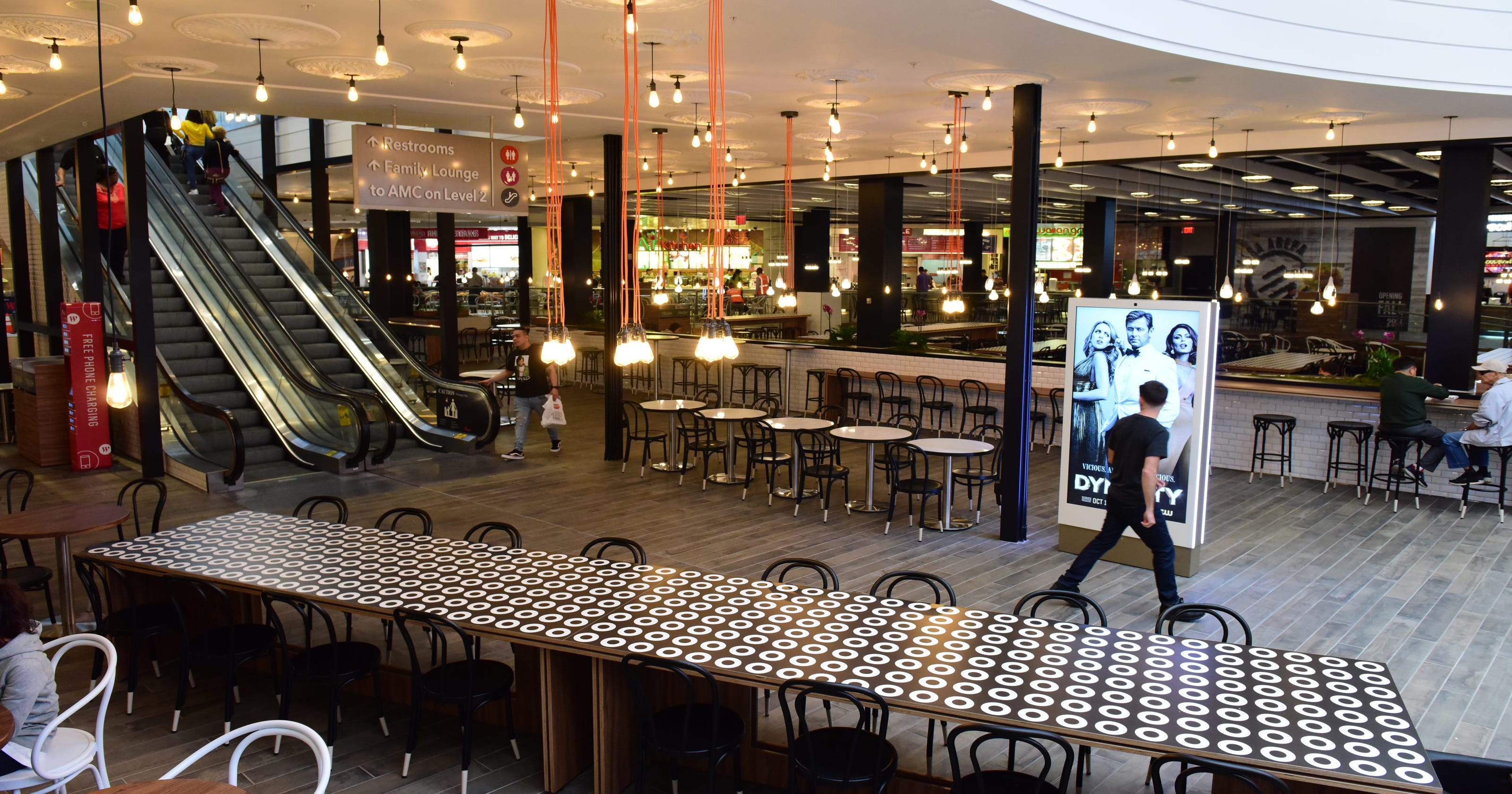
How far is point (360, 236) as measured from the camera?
3170cm

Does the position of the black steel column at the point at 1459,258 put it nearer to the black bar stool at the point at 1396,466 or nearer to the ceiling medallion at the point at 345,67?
the black bar stool at the point at 1396,466

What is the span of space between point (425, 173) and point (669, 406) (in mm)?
3092

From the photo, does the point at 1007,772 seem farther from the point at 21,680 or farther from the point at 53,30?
the point at 53,30

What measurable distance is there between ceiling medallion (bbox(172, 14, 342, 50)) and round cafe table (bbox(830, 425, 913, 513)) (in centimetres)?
469

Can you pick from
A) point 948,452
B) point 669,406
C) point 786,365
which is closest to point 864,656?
point 948,452

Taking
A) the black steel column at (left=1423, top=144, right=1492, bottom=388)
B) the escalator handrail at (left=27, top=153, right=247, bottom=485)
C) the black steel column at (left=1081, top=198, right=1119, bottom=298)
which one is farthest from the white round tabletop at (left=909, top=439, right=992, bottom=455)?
the black steel column at (left=1081, top=198, right=1119, bottom=298)

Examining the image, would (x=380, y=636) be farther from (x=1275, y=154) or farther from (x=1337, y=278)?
(x=1337, y=278)

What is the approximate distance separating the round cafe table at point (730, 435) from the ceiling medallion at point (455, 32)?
12.8 feet

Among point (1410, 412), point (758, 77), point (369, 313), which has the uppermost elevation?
point (758, 77)

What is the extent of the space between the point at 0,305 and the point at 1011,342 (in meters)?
10.5

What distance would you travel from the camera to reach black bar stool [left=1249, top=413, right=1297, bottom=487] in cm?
937

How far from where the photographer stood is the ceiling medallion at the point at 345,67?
22.1 ft

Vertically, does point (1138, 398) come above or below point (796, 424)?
above

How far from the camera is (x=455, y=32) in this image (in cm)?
586
